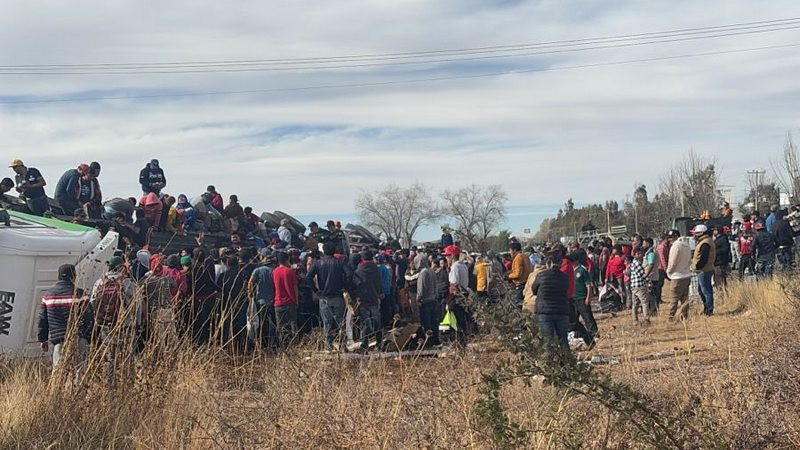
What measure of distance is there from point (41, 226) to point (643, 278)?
9393 millimetres

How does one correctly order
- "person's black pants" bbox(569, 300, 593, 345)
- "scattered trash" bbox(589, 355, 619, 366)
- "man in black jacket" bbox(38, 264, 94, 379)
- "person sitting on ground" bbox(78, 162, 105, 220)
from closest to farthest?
1. "man in black jacket" bbox(38, 264, 94, 379)
2. "scattered trash" bbox(589, 355, 619, 366)
3. "person's black pants" bbox(569, 300, 593, 345)
4. "person sitting on ground" bbox(78, 162, 105, 220)

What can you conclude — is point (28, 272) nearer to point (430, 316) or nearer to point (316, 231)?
point (430, 316)

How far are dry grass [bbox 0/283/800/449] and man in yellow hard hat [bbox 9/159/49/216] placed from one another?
703cm

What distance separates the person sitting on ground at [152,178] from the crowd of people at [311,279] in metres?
0.02

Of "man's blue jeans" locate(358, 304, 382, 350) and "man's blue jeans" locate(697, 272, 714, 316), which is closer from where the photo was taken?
"man's blue jeans" locate(358, 304, 382, 350)

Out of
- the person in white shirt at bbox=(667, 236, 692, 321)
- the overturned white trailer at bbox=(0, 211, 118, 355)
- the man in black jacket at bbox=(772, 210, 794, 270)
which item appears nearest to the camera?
the overturned white trailer at bbox=(0, 211, 118, 355)

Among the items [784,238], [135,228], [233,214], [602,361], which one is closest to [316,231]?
[233,214]

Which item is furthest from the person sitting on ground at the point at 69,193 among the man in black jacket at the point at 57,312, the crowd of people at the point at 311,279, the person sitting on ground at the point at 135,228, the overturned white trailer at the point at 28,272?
the man in black jacket at the point at 57,312

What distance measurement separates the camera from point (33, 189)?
533 inches

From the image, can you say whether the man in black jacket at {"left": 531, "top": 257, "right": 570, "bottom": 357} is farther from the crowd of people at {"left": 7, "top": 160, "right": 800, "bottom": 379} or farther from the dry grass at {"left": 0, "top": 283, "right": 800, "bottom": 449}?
the dry grass at {"left": 0, "top": 283, "right": 800, "bottom": 449}

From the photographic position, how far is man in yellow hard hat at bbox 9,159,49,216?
530 inches

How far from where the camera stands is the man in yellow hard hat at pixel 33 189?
1347cm

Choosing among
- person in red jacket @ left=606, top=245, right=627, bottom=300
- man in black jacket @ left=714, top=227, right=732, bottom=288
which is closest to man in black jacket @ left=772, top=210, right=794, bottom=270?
man in black jacket @ left=714, top=227, right=732, bottom=288

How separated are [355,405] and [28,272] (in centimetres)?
483
